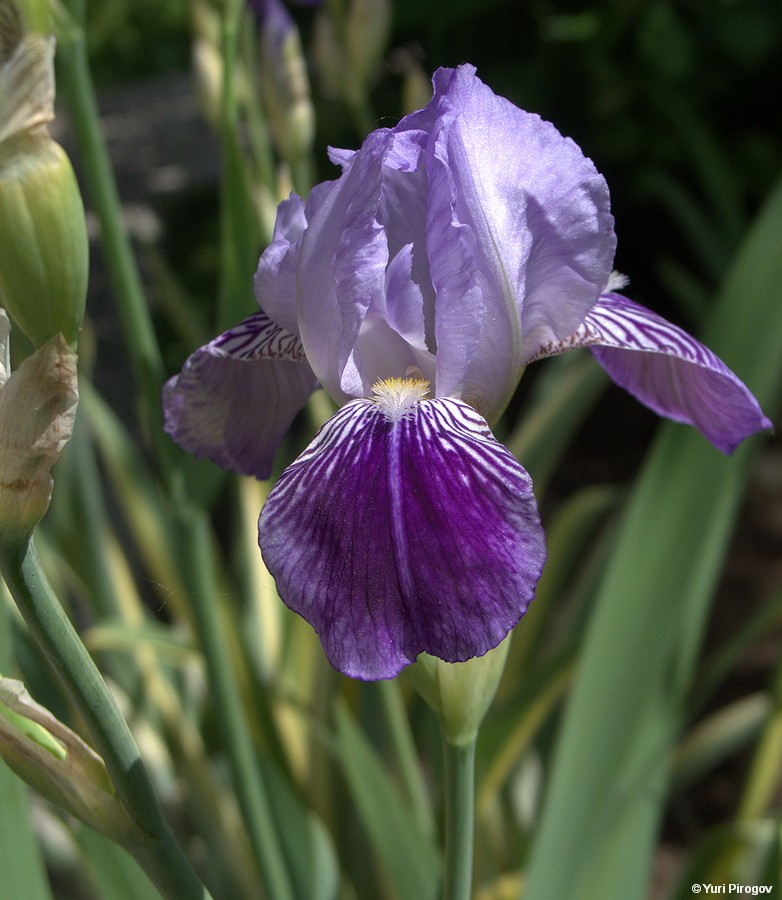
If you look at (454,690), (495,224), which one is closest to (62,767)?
(454,690)

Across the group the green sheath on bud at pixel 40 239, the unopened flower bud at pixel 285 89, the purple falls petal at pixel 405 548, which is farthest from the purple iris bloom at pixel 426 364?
the unopened flower bud at pixel 285 89

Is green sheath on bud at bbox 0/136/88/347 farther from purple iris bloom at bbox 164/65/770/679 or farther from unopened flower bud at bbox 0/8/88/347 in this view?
purple iris bloom at bbox 164/65/770/679

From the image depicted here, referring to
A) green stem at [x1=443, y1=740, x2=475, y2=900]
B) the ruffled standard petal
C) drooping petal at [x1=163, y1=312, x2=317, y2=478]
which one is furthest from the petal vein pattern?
green stem at [x1=443, y1=740, x2=475, y2=900]

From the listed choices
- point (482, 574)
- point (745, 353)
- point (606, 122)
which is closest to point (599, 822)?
point (745, 353)

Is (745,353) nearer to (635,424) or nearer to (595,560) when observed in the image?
(595,560)

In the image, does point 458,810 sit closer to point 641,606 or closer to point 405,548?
point 405,548

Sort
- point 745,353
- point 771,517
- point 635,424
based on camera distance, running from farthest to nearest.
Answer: point 635,424 < point 771,517 < point 745,353
